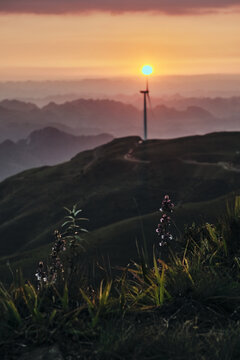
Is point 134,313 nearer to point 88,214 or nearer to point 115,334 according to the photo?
point 115,334

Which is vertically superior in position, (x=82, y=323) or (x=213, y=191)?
(x=82, y=323)

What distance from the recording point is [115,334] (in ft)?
31.2

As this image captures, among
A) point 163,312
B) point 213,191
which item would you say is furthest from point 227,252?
point 213,191

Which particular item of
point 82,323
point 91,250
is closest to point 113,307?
point 82,323

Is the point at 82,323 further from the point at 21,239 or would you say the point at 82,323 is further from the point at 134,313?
the point at 21,239

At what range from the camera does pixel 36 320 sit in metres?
10.1

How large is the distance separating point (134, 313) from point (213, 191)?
178 m

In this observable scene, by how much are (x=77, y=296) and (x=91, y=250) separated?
4136 inches

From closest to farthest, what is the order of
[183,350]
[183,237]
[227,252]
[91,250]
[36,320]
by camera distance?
[183,350] → [36,320] → [227,252] → [183,237] → [91,250]

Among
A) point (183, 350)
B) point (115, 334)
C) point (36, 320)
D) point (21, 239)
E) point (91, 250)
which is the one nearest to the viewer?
point (183, 350)

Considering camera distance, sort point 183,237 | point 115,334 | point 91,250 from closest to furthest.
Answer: point 115,334 < point 183,237 < point 91,250

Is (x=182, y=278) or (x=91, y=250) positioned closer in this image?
(x=182, y=278)

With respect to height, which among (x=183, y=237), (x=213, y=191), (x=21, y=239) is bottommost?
(x=21, y=239)

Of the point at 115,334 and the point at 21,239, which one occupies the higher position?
the point at 115,334
